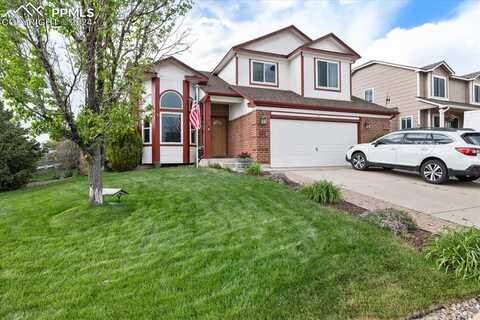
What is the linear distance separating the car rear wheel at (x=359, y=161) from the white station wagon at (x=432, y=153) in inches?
8.3

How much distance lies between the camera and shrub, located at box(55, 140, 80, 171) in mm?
15117

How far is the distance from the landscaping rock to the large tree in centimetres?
492

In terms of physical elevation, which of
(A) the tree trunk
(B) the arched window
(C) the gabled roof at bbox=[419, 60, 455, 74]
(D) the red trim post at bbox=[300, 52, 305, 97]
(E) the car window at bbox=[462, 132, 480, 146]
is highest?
(C) the gabled roof at bbox=[419, 60, 455, 74]

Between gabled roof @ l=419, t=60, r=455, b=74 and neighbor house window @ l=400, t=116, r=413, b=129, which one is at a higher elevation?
gabled roof @ l=419, t=60, r=455, b=74

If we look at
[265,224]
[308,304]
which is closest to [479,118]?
[265,224]

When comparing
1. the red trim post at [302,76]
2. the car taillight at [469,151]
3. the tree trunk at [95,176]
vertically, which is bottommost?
the tree trunk at [95,176]

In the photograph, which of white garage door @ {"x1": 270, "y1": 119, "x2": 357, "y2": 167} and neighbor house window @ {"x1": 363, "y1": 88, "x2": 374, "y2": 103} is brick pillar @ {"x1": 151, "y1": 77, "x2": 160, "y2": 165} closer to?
white garage door @ {"x1": 270, "y1": 119, "x2": 357, "y2": 167}

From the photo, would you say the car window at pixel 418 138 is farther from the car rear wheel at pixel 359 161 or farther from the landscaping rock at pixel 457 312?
the landscaping rock at pixel 457 312

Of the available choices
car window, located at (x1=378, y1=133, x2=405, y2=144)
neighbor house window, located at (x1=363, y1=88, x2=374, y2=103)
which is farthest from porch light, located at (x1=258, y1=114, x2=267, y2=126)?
neighbor house window, located at (x1=363, y1=88, x2=374, y2=103)

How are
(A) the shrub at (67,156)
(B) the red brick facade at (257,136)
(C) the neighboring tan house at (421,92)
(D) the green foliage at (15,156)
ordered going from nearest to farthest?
(D) the green foliage at (15,156), (B) the red brick facade at (257,136), (A) the shrub at (67,156), (C) the neighboring tan house at (421,92)

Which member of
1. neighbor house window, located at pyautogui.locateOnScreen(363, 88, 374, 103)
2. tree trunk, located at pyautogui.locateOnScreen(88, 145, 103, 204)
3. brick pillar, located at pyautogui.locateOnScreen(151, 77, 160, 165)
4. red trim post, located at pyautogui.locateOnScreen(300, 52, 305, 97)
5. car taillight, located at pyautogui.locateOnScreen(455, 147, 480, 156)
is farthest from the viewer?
neighbor house window, located at pyautogui.locateOnScreen(363, 88, 374, 103)

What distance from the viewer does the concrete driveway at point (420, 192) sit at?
5.38 metres

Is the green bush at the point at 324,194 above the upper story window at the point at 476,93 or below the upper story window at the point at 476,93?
below

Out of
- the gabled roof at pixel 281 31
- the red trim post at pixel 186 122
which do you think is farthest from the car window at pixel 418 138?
the red trim post at pixel 186 122
